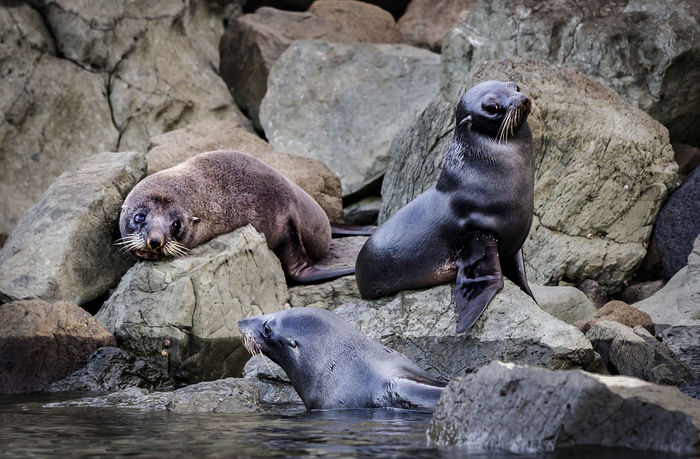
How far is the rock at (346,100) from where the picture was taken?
12250 millimetres

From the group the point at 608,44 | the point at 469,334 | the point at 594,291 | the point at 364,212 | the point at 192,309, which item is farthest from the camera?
the point at 364,212

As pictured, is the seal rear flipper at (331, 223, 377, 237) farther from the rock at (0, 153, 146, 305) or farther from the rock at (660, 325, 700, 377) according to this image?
the rock at (660, 325, 700, 377)

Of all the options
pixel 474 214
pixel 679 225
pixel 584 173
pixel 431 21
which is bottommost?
pixel 679 225

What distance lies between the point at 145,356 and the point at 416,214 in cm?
253

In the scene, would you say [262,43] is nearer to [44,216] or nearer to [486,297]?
[44,216]

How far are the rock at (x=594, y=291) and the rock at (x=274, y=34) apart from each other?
22.2 feet

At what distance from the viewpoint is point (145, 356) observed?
7379 mm

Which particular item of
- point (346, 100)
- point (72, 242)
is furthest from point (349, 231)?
point (72, 242)

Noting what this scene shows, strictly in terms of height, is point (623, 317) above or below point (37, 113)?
below

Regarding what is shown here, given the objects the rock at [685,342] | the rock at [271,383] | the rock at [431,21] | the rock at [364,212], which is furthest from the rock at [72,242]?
the rock at [431,21]

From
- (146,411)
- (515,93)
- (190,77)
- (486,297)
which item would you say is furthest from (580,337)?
(190,77)

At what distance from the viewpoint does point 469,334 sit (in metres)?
5.87

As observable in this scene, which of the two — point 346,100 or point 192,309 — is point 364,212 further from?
point 192,309

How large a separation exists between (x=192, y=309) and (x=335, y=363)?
238 centimetres
